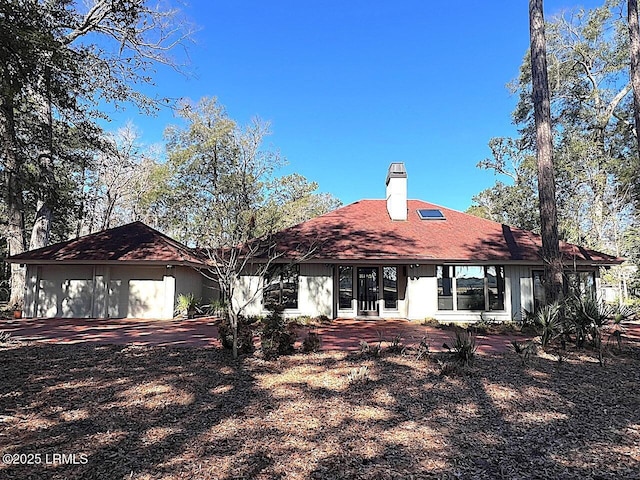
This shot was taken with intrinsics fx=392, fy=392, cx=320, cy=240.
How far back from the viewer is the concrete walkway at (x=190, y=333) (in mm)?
9086

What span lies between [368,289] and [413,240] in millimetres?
2510

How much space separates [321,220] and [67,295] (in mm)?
10049

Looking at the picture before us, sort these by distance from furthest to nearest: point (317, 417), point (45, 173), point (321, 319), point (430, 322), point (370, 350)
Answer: point (45, 173)
point (321, 319)
point (430, 322)
point (370, 350)
point (317, 417)

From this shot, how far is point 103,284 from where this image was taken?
47.2ft

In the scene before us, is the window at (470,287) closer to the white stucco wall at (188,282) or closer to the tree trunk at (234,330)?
the tree trunk at (234,330)

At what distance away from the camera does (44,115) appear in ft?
50.5

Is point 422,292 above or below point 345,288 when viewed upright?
below

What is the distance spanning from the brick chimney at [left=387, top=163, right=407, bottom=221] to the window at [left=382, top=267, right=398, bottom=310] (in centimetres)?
302

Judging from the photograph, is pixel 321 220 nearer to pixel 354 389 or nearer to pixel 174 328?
pixel 174 328

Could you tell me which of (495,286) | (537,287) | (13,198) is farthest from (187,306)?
(537,287)

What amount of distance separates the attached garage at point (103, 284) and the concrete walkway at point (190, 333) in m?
0.68

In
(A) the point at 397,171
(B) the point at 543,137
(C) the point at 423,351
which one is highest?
(A) the point at 397,171

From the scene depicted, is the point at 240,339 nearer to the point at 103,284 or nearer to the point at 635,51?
the point at 103,284

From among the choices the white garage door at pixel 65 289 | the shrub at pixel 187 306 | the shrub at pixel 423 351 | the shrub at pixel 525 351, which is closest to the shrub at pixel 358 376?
the shrub at pixel 423 351
